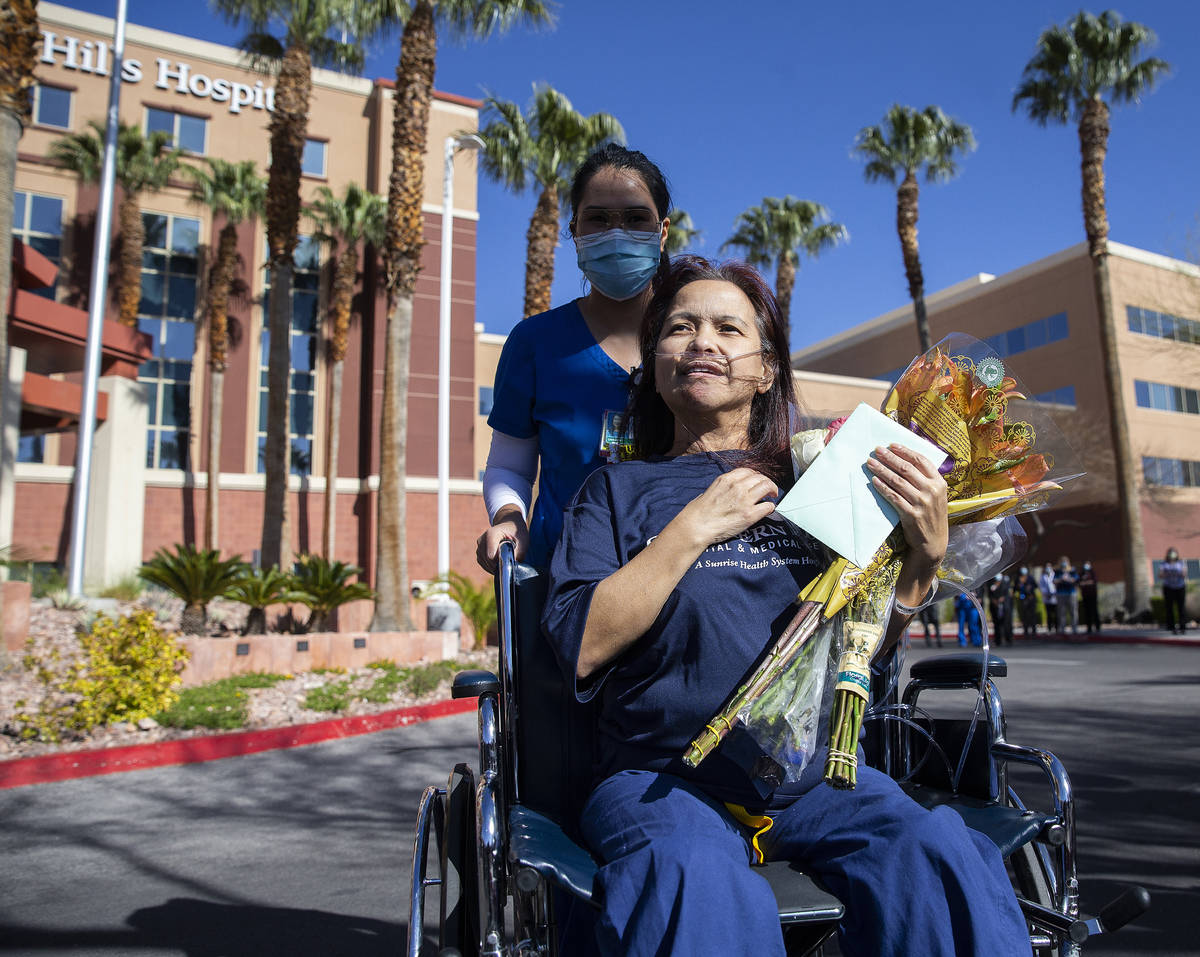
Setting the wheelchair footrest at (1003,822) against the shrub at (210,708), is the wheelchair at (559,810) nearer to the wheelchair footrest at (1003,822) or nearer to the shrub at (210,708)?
the wheelchair footrest at (1003,822)

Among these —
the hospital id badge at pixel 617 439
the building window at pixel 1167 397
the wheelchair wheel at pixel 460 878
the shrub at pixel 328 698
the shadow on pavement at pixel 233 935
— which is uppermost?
the building window at pixel 1167 397

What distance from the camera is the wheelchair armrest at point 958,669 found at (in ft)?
7.73

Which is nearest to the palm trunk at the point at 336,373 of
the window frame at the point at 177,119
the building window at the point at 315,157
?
the building window at the point at 315,157

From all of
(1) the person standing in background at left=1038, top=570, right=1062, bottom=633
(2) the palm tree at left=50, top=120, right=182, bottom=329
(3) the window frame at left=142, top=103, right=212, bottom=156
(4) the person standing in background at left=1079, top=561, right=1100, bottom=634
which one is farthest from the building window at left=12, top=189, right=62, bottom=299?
(4) the person standing in background at left=1079, top=561, right=1100, bottom=634

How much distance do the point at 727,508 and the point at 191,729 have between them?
7166 millimetres

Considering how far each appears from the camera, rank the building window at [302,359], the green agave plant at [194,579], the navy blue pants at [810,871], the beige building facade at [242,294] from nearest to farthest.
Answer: the navy blue pants at [810,871]
the green agave plant at [194,579]
the beige building facade at [242,294]
the building window at [302,359]

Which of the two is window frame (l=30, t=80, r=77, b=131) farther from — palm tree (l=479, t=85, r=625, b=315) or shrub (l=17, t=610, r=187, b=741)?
shrub (l=17, t=610, r=187, b=741)

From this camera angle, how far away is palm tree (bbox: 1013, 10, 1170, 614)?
2277 cm

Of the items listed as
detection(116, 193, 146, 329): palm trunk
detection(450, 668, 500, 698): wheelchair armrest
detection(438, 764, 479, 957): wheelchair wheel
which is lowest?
detection(438, 764, 479, 957): wheelchair wheel

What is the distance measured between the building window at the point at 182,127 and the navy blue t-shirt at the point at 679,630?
3091 cm

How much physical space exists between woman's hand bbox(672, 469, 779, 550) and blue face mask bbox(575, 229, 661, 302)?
994 mm

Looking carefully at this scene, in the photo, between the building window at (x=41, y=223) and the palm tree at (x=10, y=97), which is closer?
the palm tree at (x=10, y=97)

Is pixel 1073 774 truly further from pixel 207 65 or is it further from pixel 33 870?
pixel 207 65

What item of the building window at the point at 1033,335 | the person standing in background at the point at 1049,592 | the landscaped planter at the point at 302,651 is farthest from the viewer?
the building window at the point at 1033,335
